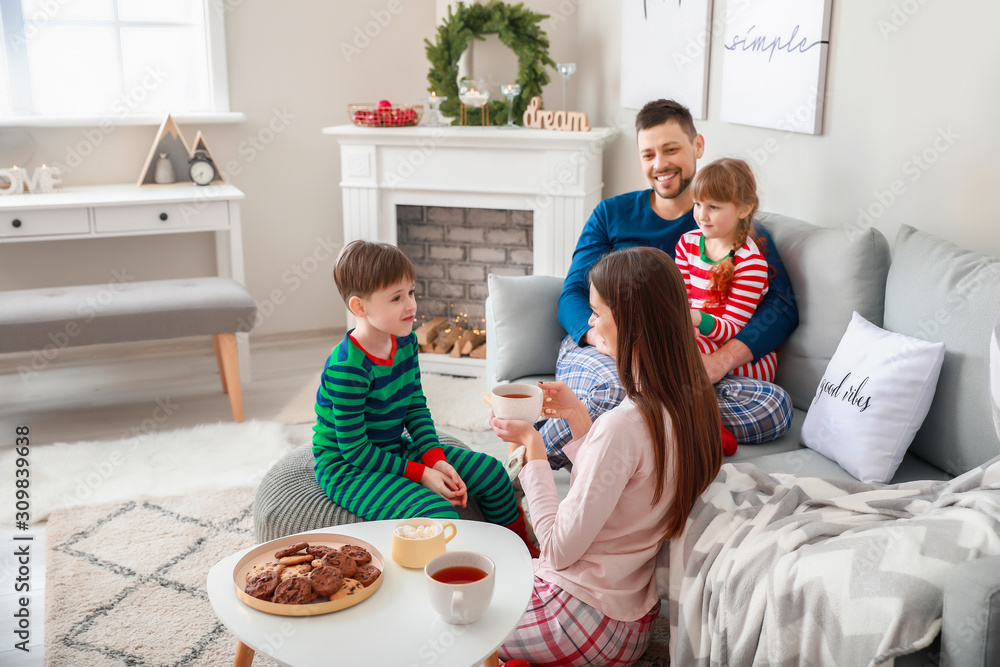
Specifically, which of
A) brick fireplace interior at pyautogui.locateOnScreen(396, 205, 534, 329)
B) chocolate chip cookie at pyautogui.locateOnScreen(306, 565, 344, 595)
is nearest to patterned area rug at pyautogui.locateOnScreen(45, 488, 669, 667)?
chocolate chip cookie at pyautogui.locateOnScreen(306, 565, 344, 595)

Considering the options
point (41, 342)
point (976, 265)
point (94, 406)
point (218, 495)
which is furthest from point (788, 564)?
point (94, 406)

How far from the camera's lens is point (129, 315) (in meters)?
2.90

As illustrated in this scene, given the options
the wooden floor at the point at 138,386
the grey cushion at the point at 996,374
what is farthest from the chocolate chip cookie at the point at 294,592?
the wooden floor at the point at 138,386

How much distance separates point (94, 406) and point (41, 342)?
0.51 m

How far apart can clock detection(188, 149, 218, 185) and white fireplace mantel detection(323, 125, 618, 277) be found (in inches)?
20.7

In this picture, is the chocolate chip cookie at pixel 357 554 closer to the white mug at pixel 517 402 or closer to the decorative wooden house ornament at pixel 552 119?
the white mug at pixel 517 402

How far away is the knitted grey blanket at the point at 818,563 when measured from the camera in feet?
3.66

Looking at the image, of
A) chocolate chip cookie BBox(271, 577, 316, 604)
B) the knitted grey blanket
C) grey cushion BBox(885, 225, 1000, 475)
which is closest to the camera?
the knitted grey blanket

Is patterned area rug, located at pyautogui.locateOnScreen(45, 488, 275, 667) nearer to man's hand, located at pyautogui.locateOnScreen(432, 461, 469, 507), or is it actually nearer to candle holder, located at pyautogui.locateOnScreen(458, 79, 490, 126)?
man's hand, located at pyautogui.locateOnScreen(432, 461, 469, 507)

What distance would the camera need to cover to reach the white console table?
312 centimetres

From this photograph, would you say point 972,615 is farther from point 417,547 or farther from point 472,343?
point 472,343

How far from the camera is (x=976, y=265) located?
1.69 meters

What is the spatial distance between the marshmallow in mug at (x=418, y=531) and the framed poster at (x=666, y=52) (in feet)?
6.87

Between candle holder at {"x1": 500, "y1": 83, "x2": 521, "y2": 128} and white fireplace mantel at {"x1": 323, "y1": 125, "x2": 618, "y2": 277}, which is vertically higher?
candle holder at {"x1": 500, "y1": 83, "x2": 521, "y2": 128}
